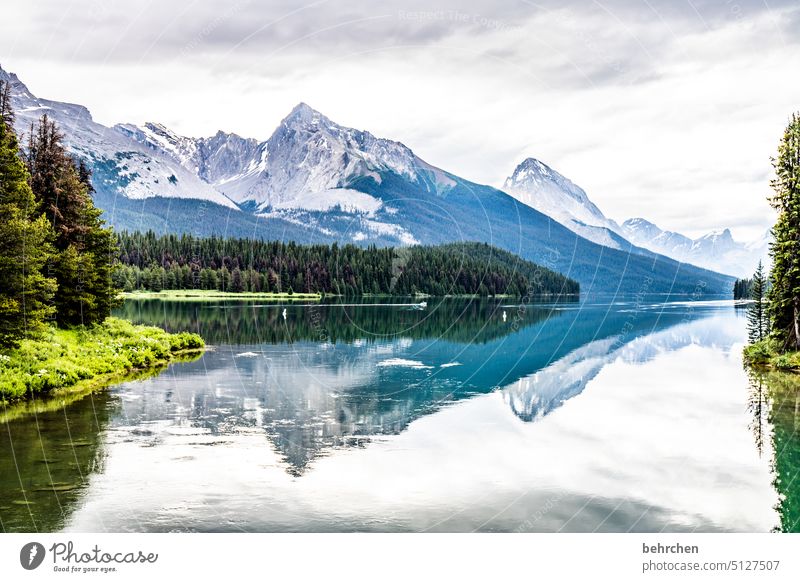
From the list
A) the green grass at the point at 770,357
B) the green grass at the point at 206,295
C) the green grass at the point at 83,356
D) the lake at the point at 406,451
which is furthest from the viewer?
the green grass at the point at 206,295

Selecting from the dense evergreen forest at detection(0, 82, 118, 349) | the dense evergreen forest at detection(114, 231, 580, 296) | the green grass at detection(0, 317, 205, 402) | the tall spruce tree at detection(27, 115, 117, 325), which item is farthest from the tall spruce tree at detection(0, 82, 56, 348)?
the dense evergreen forest at detection(114, 231, 580, 296)

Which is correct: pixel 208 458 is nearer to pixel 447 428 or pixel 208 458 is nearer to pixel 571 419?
pixel 447 428

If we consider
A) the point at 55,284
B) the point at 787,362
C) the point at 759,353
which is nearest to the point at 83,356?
the point at 55,284

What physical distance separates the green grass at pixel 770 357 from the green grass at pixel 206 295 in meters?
120

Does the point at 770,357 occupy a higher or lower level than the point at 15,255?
lower

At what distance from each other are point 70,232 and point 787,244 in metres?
51.0

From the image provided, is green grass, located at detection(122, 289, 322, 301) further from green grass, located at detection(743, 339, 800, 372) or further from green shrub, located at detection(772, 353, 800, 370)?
green shrub, located at detection(772, 353, 800, 370)

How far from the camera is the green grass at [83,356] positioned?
3527cm

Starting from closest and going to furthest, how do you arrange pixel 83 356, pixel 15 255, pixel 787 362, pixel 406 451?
pixel 406 451
pixel 15 255
pixel 83 356
pixel 787 362

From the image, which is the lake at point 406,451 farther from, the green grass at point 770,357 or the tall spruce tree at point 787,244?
the tall spruce tree at point 787,244

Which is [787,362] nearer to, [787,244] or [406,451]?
[787,244]

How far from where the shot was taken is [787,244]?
180 ft

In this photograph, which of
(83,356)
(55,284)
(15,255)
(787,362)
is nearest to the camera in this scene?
(15,255)

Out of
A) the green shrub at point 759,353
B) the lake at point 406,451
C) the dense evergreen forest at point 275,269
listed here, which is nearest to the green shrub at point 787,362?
the green shrub at point 759,353
